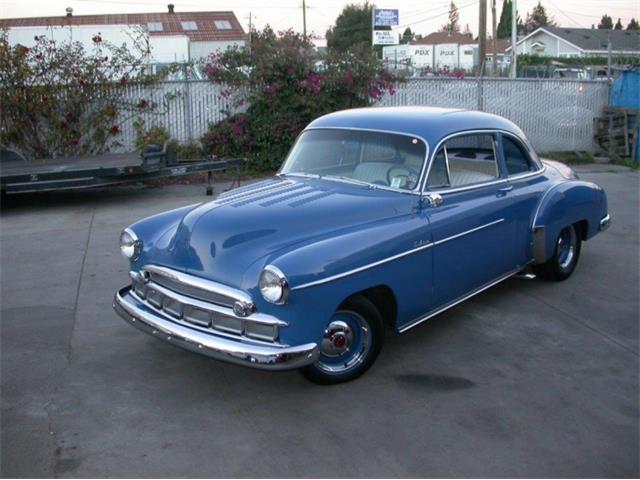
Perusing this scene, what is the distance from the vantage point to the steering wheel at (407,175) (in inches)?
209

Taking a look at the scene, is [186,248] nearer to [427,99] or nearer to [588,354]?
[588,354]

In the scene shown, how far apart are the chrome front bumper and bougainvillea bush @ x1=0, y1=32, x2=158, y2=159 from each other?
9.65m

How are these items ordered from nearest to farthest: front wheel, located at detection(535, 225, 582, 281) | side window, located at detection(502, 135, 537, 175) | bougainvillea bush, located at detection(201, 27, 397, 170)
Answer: side window, located at detection(502, 135, 537, 175) → front wheel, located at detection(535, 225, 582, 281) → bougainvillea bush, located at detection(201, 27, 397, 170)

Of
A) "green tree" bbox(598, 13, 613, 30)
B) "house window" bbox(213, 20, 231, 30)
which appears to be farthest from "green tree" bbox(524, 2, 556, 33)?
"house window" bbox(213, 20, 231, 30)

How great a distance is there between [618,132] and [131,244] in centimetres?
1378

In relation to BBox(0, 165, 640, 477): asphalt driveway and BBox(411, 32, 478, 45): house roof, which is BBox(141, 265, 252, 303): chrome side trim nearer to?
BBox(0, 165, 640, 477): asphalt driveway

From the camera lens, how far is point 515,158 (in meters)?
6.49

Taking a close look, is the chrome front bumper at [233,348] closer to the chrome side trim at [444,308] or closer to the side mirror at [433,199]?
the chrome side trim at [444,308]

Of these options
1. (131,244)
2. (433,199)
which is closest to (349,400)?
(433,199)

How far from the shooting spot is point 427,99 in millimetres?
15828

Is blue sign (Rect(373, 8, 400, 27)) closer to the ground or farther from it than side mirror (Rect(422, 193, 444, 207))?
farther from it

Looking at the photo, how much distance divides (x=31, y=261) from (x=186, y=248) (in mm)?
3790

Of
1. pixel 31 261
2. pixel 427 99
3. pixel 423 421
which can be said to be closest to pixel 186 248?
pixel 423 421

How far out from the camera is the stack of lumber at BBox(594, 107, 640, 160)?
51.6 feet
